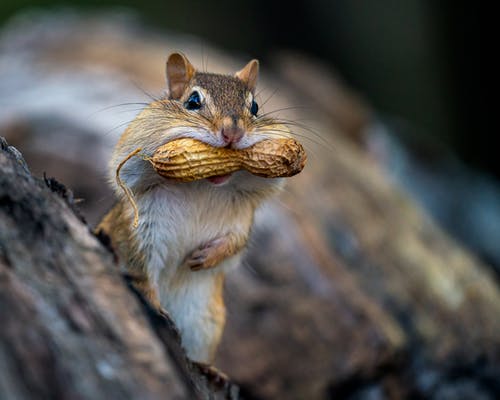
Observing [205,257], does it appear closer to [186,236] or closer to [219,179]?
[186,236]

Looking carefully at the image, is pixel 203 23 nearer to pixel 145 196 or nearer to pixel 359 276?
pixel 359 276

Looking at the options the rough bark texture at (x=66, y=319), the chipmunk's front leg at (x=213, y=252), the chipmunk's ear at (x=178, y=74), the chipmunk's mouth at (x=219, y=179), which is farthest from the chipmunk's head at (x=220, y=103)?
the rough bark texture at (x=66, y=319)

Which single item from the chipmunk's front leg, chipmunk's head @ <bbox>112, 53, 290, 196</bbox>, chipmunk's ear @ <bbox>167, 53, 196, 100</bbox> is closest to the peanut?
chipmunk's head @ <bbox>112, 53, 290, 196</bbox>

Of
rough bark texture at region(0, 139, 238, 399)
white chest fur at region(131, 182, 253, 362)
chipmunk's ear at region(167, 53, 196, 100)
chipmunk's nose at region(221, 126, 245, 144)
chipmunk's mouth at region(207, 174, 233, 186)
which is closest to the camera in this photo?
rough bark texture at region(0, 139, 238, 399)

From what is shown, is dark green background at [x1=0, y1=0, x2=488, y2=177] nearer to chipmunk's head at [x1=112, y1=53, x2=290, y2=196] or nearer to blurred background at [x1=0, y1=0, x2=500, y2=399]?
blurred background at [x1=0, y1=0, x2=500, y2=399]

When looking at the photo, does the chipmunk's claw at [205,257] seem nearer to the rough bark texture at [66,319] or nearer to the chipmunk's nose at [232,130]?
the chipmunk's nose at [232,130]

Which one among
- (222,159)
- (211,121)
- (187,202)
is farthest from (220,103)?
(187,202)
